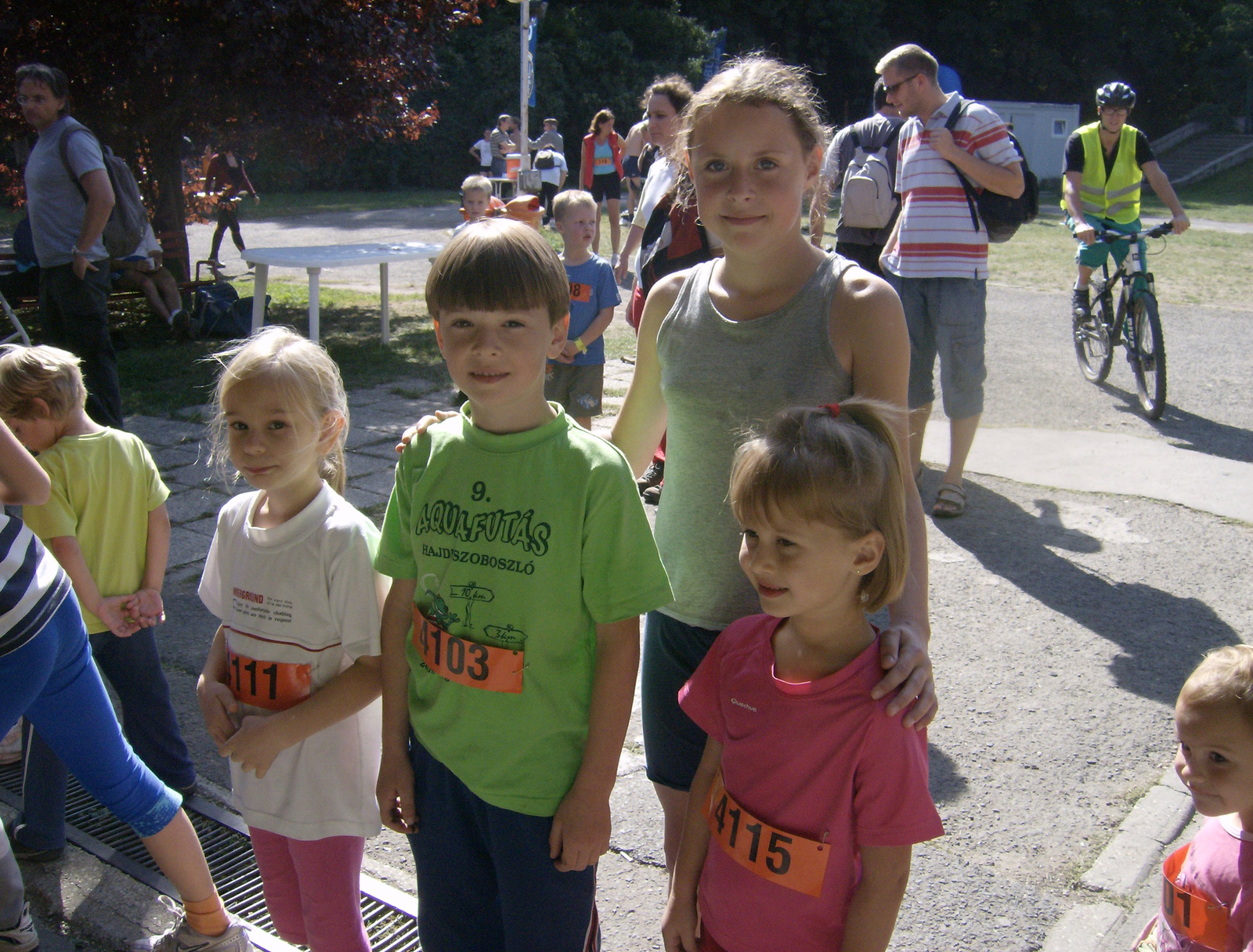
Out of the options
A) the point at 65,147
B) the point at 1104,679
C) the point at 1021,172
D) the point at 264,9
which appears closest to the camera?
the point at 1104,679

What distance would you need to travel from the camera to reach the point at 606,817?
172 cm

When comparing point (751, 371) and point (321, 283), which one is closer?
point (751, 371)

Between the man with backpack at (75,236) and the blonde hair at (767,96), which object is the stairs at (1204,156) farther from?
the blonde hair at (767,96)

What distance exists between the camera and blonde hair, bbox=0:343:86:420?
2574 millimetres

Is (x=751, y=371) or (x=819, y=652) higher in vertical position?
(x=751, y=371)

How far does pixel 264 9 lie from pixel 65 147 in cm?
371

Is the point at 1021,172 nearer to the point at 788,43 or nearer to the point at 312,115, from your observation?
the point at 312,115

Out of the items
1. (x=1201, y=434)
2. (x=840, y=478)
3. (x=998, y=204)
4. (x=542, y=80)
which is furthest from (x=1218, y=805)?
(x=542, y=80)

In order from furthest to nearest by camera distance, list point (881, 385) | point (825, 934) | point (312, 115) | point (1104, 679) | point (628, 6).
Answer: point (628, 6)
point (312, 115)
point (1104, 679)
point (881, 385)
point (825, 934)

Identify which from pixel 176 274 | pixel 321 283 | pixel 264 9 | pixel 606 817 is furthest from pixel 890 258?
pixel 321 283

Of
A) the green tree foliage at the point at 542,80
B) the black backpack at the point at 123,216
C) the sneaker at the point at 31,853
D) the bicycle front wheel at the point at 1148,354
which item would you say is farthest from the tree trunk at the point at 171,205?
the green tree foliage at the point at 542,80

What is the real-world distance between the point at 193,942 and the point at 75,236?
17.0ft

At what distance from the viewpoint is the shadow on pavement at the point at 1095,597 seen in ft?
12.5

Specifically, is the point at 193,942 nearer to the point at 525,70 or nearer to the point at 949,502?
the point at 949,502
